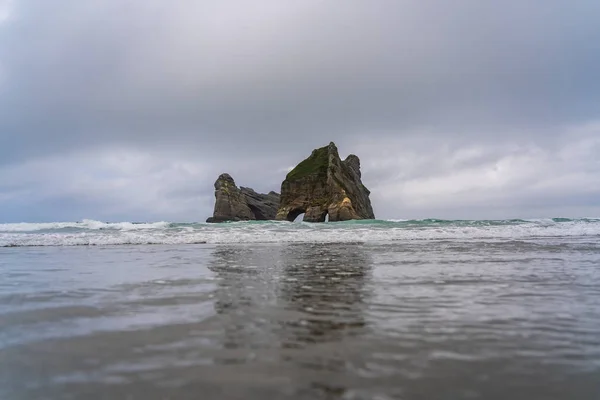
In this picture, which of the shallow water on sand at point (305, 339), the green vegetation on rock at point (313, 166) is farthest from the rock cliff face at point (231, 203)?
the shallow water on sand at point (305, 339)

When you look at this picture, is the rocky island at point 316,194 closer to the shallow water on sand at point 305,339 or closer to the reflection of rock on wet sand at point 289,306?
the reflection of rock on wet sand at point 289,306

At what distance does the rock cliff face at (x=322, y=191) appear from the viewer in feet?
157

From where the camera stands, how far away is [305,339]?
2496 millimetres

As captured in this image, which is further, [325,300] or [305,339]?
[325,300]

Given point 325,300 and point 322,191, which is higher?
point 322,191

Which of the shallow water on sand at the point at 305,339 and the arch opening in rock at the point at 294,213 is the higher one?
the arch opening in rock at the point at 294,213

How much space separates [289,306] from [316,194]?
153 ft

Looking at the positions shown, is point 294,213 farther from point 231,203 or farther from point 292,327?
point 292,327

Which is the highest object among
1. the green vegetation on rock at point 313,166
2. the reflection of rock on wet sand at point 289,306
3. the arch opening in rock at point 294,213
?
the green vegetation on rock at point 313,166

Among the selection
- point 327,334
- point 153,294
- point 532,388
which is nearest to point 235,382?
point 327,334

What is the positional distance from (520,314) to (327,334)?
1568 mm

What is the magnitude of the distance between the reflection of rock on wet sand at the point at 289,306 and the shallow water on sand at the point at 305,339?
0.02 metres

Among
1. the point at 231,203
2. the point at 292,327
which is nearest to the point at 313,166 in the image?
the point at 231,203

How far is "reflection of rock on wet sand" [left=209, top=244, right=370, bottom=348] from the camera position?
2578mm
